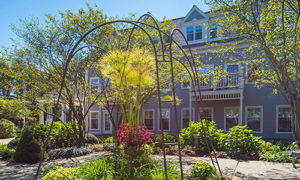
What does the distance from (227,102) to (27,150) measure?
1077 cm

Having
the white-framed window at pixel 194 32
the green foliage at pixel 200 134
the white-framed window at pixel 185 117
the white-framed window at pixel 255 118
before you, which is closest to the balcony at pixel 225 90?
the white-framed window at pixel 255 118

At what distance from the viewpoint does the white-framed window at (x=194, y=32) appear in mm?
14031

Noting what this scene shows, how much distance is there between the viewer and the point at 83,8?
7777 millimetres

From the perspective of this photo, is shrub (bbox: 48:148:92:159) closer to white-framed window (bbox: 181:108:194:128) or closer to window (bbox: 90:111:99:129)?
white-framed window (bbox: 181:108:194:128)

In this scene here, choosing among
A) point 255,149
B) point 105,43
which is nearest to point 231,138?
point 255,149

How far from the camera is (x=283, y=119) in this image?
448 inches

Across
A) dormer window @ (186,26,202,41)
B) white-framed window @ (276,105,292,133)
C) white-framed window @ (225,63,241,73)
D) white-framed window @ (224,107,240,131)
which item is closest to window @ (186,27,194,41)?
dormer window @ (186,26,202,41)

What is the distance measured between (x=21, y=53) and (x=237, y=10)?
7469mm

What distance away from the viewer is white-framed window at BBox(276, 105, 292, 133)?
1130cm

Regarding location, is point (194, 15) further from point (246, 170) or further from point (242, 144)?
point (246, 170)

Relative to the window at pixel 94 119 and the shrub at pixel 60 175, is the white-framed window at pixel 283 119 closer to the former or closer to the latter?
the shrub at pixel 60 175

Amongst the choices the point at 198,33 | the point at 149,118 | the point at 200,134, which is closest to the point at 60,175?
the point at 200,134

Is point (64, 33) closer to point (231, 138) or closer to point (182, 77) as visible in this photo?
point (182, 77)

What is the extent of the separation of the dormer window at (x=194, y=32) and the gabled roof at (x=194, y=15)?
0.62 meters
